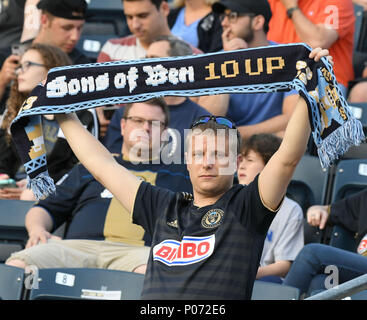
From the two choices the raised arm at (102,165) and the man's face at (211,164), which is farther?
the raised arm at (102,165)

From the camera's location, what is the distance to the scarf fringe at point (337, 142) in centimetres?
290

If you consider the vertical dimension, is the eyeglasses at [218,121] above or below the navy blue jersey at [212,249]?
above

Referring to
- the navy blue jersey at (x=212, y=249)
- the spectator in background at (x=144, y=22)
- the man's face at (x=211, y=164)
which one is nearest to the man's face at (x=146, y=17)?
the spectator in background at (x=144, y=22)

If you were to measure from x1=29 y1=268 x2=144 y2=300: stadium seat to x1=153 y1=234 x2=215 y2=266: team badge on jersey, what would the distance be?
0.85 metres

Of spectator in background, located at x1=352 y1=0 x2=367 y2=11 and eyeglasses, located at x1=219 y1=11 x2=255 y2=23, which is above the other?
spectator in background, located at x1=352 y1=0 x2=367 y2=11

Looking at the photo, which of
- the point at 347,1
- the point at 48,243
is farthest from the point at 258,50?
the point at 347,1

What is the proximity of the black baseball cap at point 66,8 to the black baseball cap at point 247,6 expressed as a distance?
1141 millimetres

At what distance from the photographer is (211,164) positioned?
301cm

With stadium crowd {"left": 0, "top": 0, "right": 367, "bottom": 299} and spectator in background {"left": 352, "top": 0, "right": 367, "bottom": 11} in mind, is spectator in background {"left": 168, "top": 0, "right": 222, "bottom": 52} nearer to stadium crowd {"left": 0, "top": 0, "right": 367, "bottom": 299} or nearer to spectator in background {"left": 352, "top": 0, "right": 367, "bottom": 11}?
stadium crowd {"left": 0, "top": 0, "right": 367, "bottom": 299}

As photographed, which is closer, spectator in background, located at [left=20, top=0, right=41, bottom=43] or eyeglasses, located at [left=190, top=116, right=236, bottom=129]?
eyeglasses, located at [left=190, top=116, right=236, bottom=129]

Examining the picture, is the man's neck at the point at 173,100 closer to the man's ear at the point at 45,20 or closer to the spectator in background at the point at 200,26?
the spectator in background at the point at 200,26

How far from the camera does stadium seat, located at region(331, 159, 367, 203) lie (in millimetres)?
4809

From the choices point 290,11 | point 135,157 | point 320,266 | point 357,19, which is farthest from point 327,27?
Result: point 320,266

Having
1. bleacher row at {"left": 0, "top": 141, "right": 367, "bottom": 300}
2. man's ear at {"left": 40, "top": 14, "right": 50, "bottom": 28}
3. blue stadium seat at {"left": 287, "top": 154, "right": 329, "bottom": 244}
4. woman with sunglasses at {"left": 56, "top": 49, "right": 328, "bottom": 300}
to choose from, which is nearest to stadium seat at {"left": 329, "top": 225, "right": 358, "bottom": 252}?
bleacher row at {"left": 0, "top": 141, "right": 367, "bottom": 300}
